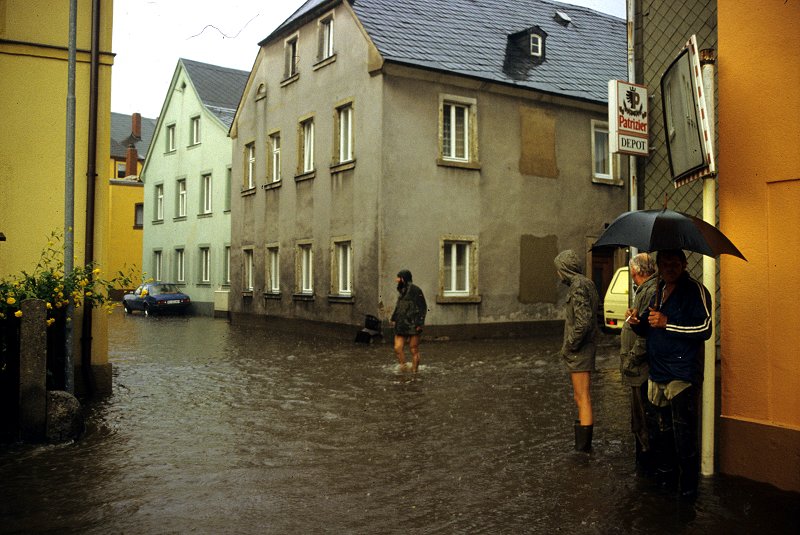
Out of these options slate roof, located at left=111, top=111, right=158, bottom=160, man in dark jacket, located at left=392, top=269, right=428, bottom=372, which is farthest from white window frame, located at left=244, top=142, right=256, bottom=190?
slate roof, located at left=111, top=111, right=158, bottom=160

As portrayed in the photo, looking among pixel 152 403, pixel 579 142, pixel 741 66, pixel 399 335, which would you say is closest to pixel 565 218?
pixel 579 142

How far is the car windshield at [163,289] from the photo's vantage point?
1373 inches

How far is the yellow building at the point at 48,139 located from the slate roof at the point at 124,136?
172 ft

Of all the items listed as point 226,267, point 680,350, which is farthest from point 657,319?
point 226,267

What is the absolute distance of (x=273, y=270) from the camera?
86.1 ft

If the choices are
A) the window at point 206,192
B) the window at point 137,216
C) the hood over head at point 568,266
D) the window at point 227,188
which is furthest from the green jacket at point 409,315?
the window at point 137,216

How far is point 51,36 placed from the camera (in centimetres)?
1062

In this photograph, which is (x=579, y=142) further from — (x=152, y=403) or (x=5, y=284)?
(x=5, y=284)

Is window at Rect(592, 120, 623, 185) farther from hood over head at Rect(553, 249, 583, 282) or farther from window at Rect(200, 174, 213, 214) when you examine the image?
window at Rect(200, 174, 213, 214)

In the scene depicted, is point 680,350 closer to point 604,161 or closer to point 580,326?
point 580,326

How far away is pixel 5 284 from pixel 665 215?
6.36 meters

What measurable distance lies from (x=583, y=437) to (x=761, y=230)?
2.31 m

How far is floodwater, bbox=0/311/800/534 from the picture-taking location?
514 cm

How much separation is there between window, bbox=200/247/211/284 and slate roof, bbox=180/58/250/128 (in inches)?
220
